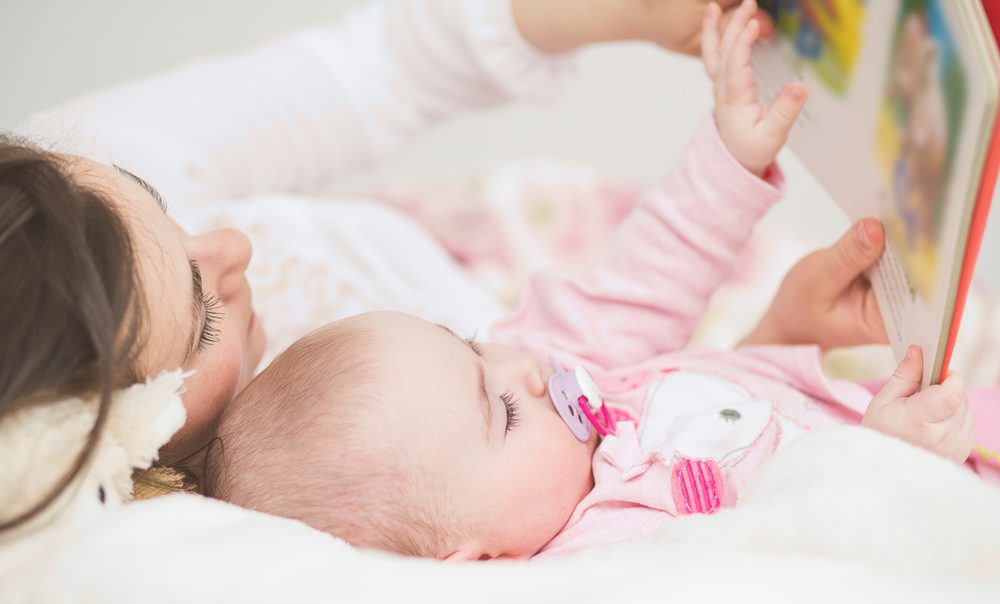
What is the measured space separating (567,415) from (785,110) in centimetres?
27

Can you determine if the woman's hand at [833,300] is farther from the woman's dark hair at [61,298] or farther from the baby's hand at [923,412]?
the woman's dark hair at [61,298]

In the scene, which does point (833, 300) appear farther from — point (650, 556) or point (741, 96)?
point (650, 556)

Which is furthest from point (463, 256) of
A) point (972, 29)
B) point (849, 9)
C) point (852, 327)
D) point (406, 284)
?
point (972, 29)

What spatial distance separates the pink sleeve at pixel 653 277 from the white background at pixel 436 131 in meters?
0.73

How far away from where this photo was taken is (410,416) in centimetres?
61

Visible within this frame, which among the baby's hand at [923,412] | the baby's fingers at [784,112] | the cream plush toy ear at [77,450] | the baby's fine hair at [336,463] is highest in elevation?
the baby's fingers at [784,112]

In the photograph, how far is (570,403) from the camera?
0.69m

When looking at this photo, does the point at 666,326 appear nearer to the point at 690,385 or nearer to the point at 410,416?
the point at 690,385

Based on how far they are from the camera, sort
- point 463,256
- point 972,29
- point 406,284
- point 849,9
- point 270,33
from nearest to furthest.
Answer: point 972,29 → point 849,9 → point 406,284 → point 463,256 → point 270,33

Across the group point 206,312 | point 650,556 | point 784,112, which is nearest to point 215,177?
point 206,312

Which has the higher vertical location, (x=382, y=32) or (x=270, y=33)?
(x=382, y=32)

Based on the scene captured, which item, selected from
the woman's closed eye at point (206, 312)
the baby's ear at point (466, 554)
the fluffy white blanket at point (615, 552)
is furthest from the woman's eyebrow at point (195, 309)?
the baby's ear at point (466, 554)

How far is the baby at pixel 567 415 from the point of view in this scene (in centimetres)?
59

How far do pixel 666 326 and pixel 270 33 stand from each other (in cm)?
117
